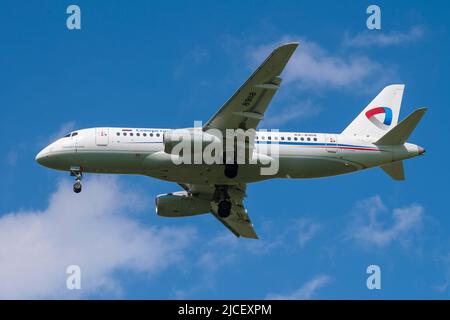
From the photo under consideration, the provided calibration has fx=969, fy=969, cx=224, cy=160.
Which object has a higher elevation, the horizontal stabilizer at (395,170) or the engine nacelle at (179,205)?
the horizontal stabilizer at (395,170)

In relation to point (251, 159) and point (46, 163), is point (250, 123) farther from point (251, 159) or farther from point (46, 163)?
point (46, 163)

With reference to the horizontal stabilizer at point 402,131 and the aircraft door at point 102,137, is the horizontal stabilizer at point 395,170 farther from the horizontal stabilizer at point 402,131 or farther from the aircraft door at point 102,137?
the aircraft door at point 102,137

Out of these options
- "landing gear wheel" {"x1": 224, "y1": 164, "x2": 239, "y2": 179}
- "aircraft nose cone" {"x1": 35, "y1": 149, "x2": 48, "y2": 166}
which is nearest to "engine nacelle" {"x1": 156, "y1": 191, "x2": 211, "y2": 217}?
"landing gear wheel" {"x1": 224, "y1": 164, "x2": 239, "y2": 179}

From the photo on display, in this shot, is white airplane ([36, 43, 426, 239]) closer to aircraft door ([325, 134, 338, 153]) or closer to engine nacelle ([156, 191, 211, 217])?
aircraft door ([325, 134, 338, 153])

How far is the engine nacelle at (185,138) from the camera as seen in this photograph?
178 ft

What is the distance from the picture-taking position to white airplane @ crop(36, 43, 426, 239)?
55.1 m

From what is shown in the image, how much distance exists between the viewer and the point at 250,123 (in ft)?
181

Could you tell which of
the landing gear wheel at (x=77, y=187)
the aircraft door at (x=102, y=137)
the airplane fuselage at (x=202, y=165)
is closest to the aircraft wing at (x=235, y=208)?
the airplane fuselage at (x=202, y=165)

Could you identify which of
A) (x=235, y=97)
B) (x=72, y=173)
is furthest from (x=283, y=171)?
(x=72, y=173)

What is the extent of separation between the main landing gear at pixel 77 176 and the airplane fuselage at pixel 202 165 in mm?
266

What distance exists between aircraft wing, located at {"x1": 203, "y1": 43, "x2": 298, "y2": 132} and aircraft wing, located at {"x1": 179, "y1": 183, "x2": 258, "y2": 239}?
263 inches

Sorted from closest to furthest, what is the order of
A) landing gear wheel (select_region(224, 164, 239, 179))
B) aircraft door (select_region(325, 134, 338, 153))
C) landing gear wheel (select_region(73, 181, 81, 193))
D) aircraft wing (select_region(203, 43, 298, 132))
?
aircraft wing (select_region(203, 43, 298, 132)) < landing gear wheel (select_region(224, 164, 239, 179)) < landing gear wheel (select_region(73, 181, 81, 193)) < aircraft door (select_region(325, 134, 338, 153))

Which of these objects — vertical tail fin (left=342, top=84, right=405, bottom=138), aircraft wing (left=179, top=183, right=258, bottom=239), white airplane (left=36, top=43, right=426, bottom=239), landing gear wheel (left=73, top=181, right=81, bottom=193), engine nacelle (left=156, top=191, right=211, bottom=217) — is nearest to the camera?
white airplane (left=36, top=43, right=426, bottom=239)

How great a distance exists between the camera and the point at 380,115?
2458 inches
